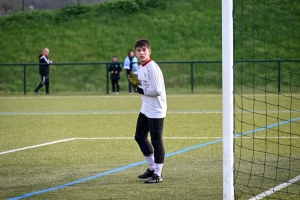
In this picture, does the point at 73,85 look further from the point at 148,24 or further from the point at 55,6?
the point at 55,6

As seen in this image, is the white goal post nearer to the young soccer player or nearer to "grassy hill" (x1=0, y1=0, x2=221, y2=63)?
the young soccer player

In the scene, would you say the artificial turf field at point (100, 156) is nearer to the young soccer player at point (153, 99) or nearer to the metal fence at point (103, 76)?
the young soccer player at point (153, 99)

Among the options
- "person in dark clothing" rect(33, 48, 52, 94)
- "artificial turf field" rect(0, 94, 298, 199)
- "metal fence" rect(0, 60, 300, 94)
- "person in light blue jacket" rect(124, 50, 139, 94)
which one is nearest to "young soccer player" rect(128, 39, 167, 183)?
"artificial turf field" rect(0, 94, 298, 199)

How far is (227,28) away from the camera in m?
6.35

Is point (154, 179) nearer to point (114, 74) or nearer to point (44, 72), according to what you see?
point (114, 74)

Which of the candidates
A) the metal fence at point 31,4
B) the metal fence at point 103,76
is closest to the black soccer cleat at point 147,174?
the metal fence at point 103,76

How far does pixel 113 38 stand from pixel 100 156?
3441 centimetres

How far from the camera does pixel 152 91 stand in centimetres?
791

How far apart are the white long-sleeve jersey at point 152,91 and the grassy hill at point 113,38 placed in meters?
26.9

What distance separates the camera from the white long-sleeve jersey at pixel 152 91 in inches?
312

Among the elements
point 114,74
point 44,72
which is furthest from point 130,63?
point 44,72

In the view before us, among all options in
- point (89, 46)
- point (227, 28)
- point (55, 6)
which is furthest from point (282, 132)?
point (55, 6)

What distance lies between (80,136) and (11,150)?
88.7 inches

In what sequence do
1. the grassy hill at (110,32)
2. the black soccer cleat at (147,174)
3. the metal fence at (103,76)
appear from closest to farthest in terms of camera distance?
the black soccer cleat at (147,174)
the metal fence at (103,76)
the grassy hill at (110,32)
